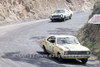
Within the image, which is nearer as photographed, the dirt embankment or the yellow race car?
the yellow race car

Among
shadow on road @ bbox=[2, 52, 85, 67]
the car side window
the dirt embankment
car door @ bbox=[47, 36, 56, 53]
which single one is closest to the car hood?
shadow on road @ bbox=[2, 52, 85, 67]

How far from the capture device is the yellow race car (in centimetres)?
1402

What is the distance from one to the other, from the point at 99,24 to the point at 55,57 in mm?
6221

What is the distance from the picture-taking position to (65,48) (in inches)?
562

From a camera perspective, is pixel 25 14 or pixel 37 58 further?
pixel 25 14

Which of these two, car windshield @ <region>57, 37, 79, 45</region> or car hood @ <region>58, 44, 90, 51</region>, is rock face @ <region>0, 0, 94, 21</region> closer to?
car windshield @ <region>57, 37, 79, 45</region>

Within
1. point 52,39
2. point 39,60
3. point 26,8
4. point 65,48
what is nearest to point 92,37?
point 52,39

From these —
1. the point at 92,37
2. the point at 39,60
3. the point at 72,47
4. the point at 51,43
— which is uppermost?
the point at 72,47

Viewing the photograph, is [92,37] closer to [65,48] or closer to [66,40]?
[66,40]

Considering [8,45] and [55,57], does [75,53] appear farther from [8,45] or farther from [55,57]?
[8,45]

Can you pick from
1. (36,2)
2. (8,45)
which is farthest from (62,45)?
(36,2)

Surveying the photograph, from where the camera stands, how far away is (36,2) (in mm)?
47000

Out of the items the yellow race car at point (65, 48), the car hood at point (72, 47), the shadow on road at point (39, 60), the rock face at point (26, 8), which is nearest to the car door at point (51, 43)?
the yellow race car at point (65, 48)

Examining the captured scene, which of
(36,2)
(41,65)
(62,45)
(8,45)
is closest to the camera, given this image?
(41,65)
